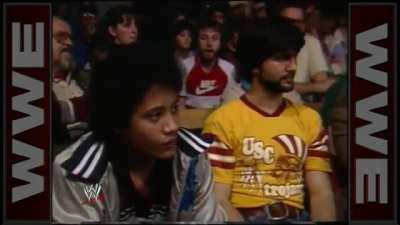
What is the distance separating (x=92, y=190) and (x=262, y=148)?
1133 millimetres

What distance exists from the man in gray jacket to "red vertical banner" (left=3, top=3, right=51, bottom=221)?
0.42 feet

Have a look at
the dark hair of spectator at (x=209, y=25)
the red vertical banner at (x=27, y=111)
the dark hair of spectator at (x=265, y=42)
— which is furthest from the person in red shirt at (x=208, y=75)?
the red vertical banner at (x=27, y=111)

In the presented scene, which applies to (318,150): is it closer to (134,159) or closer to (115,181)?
(134,159)

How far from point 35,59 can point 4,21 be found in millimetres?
315

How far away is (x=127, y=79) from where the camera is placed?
8.14 meters

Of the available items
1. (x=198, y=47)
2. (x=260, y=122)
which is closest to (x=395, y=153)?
(x=260, y=122)

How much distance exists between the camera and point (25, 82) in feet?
27.0

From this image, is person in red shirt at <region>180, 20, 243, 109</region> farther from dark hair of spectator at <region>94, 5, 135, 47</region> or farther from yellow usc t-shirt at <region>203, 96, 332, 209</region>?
dark hair of spectator at <region>94, 5, 135, 47</region>

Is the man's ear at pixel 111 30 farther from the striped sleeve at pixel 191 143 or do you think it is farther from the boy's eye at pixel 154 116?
the striped sleeve at pixel 191 143

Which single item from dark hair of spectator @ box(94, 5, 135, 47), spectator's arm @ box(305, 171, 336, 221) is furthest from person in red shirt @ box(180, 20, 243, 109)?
spectator's arm @ box(305, 171, 336, 221)

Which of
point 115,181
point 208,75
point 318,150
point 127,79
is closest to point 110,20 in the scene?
point 127,79

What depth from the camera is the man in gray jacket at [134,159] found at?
8148 millimetres

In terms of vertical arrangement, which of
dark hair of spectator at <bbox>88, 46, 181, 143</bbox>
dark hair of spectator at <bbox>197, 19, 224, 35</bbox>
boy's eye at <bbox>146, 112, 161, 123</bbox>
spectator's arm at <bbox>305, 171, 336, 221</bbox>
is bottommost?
spectator's arm at <bbox>305, 171, 336, 221</bbox>

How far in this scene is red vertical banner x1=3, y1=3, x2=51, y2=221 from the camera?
8195 mm
